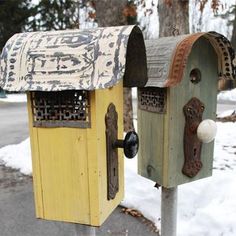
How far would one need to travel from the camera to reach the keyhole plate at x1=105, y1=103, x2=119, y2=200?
1750 mm

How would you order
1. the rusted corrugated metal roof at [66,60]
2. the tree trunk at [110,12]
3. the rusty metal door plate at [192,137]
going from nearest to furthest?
the rusted corrugated metal roof at [66,60], the rusty metal door plate at [192,137], the tree trunk at [110,12]

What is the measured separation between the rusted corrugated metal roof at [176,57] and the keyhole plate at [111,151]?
36cm

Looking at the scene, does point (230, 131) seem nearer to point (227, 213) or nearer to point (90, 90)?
point (227, 213)

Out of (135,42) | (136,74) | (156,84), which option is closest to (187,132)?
(156,84)

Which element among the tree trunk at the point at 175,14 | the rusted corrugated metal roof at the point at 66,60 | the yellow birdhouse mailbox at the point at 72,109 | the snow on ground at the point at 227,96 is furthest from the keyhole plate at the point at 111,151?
the snow on ground at the point at 227,96

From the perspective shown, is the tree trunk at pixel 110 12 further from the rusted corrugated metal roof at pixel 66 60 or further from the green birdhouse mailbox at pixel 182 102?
the rusted corrugated metal roof at pixel 66 60

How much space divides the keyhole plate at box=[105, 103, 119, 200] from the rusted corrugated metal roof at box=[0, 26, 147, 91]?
1.07 feet

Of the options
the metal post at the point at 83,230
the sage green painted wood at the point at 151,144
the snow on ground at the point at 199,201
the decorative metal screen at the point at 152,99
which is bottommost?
the snow on ground at the point at 199,201

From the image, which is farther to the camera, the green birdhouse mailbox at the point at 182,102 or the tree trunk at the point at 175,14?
the tree trunk at the point at 175,14

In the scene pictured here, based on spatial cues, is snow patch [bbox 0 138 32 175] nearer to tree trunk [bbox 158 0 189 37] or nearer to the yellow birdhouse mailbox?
tree trunk [bbox 158 0 189 37]

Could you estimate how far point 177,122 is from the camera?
2.12m

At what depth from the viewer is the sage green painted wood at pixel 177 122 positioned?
82.7 inches

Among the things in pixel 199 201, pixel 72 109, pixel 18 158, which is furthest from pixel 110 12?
pixel 72 109

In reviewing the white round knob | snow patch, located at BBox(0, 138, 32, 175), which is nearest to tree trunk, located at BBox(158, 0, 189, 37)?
the white round knob
